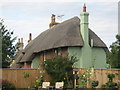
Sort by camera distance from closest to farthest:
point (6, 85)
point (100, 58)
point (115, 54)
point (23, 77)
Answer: point (6, 85), point (23, 77), point (115, 54), point (100, 58)

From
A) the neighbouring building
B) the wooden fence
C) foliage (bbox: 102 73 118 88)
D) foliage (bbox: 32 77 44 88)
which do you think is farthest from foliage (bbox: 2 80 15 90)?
the neighbouring building

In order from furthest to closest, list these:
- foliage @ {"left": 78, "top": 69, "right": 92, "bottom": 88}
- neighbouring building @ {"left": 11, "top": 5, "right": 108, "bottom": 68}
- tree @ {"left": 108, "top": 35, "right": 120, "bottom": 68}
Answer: neighbouring building @ {"left": 11, "top": 5, "right": 108, "bottom": 68}, tree @ {"left": 108, "top": 35, "right": 120, "bottom": 68}, foliage @ {"left": 78, "top": 69, "right": 92, "bottom": 88}

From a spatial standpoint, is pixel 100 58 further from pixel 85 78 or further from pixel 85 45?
pixel 85 78

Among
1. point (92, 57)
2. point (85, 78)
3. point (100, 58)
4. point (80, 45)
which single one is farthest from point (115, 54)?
point (100, 58)

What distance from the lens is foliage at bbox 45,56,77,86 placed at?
73.4 feet

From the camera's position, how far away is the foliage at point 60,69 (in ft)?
73.4

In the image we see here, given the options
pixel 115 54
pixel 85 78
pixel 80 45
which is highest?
pixel 80 45

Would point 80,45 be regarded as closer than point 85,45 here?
Yes

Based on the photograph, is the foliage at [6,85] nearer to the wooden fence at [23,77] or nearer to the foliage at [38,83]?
the wooden fence at [23,77]

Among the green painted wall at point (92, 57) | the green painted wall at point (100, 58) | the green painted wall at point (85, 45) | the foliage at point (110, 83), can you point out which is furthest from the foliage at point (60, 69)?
the green painted wall at point (100, 58)

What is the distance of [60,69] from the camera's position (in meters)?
22.5

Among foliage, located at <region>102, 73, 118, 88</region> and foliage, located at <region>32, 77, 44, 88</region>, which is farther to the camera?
foliage, located at <region>32, 77, 44, 88</region>

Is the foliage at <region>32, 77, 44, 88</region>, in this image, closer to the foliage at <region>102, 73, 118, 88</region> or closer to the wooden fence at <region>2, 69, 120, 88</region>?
the wooden fence at <region>2, 69, 120, 88</region>

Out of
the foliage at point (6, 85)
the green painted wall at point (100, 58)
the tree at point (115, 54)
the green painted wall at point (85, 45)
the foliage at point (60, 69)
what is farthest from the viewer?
the green painted wall at point (100, 58)
